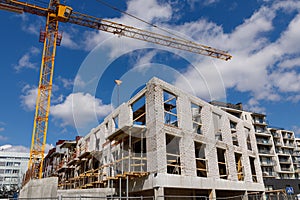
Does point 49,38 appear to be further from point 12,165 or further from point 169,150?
point 12,165

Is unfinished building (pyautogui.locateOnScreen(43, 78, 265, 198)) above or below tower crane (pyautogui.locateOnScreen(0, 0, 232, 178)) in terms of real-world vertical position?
below

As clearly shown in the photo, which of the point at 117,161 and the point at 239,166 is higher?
the point at 117,161

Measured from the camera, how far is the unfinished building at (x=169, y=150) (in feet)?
53.0

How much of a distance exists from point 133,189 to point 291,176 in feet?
201

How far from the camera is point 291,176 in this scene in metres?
64.4

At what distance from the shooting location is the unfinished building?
1616 centimetres

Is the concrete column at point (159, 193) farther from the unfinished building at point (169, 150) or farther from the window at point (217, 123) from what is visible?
the window at point (217, 123)

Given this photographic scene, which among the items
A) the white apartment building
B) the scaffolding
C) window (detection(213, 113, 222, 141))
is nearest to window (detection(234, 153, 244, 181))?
window (detection(213, 113, 222, 141))

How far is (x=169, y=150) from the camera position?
1981cm

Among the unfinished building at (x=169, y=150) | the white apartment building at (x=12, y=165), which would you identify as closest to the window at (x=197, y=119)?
the unfinished building at (x=169, y=150)

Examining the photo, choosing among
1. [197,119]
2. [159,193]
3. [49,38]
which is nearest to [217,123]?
[197,119]

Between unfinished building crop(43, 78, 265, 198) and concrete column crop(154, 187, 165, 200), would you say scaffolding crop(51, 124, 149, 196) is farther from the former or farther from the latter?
concrete column crop(154, 187, 165, 200)

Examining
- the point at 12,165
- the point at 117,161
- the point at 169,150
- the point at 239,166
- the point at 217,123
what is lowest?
the point at 239,166

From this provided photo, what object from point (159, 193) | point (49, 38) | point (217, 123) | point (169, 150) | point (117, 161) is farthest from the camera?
point (49, 38)
